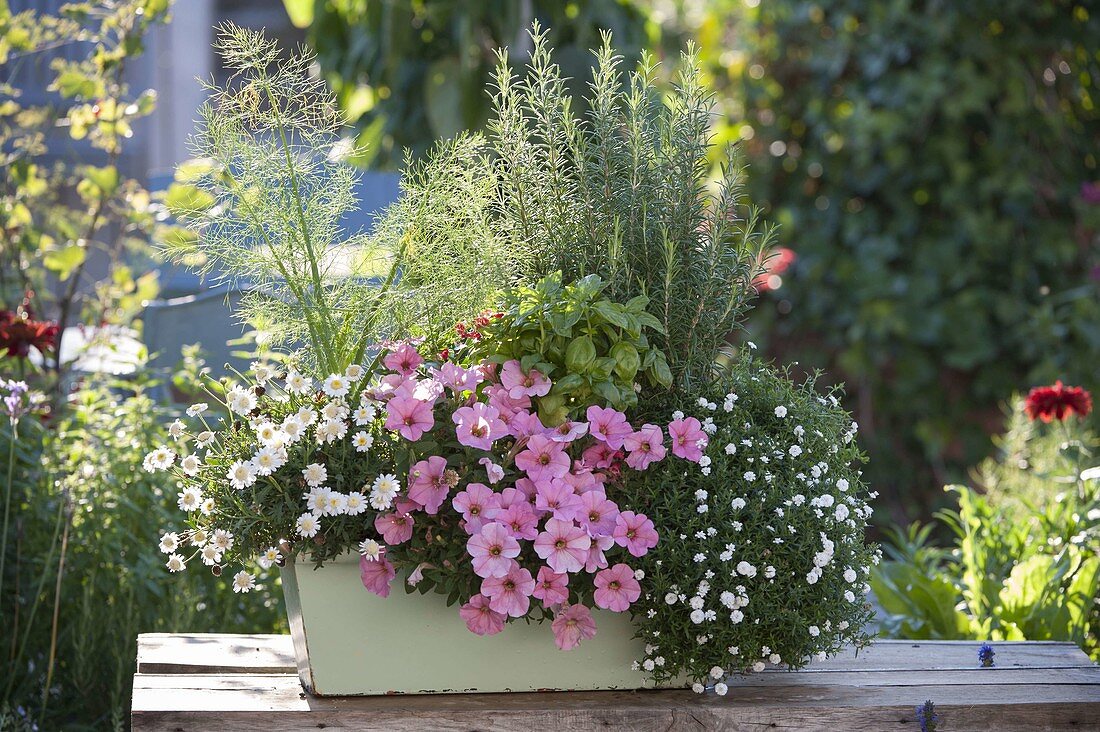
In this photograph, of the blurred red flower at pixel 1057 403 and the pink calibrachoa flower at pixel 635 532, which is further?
the blurred red flower at pixel 1057 403

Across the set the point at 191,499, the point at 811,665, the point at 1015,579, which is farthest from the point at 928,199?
the point at 191,499

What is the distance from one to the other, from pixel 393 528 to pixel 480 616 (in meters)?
0.14

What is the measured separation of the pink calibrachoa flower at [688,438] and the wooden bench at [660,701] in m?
0.29

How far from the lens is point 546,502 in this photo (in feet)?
3.96

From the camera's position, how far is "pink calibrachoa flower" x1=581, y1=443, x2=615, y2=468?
128cm

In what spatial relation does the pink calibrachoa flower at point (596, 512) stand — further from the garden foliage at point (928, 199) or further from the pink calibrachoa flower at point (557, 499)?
the garden foliage at point (928, 199)

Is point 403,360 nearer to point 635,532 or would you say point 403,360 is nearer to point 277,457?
point 277,457

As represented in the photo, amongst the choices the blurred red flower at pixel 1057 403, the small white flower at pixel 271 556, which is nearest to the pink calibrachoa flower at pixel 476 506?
the small white flower at pixel 271 556

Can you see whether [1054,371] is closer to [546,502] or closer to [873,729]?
[873,729]

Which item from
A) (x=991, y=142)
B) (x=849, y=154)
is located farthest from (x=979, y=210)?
(x=849, y=154)

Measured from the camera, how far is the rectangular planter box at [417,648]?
126 cm

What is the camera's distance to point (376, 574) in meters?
1.22

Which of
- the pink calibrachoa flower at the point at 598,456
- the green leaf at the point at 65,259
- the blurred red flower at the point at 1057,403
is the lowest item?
the pink calibrachoa flower at the point at 598,456

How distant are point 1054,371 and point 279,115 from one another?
2918 millimetres
